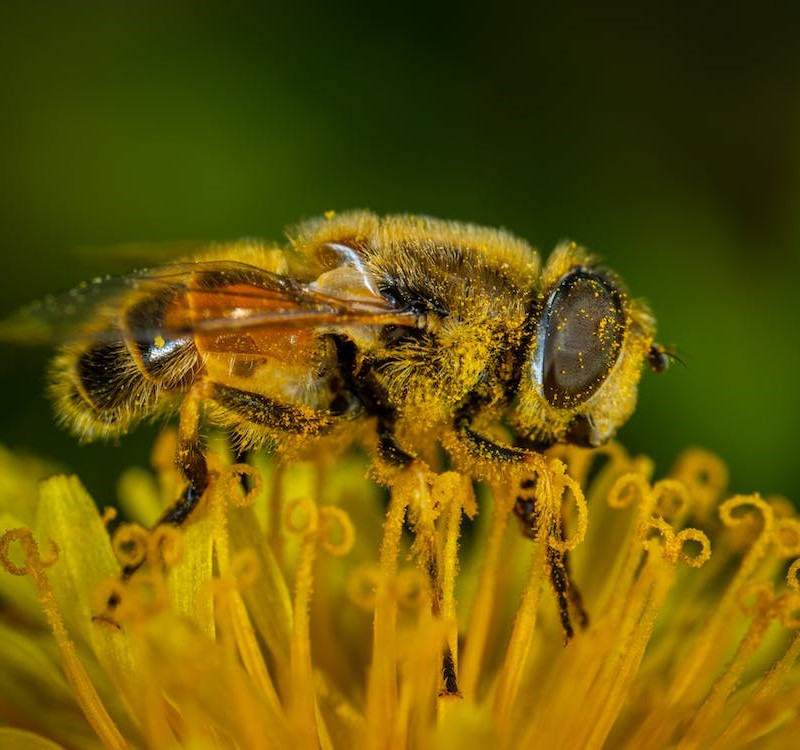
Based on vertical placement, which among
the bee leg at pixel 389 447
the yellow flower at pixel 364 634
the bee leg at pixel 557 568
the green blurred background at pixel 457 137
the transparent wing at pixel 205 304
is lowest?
the yellow flower at pixel 364 634

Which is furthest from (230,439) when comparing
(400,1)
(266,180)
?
(400,1)

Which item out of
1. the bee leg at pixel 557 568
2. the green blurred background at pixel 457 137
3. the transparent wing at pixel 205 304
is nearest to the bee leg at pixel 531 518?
the bee leg at pixel 557 568

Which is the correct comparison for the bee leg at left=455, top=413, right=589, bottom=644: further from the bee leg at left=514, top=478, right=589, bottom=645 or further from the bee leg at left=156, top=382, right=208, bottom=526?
the bee leg at left=156, top=382, right=208, bottom=526

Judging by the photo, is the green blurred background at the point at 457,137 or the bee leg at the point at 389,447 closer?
the bee leg at the point at 389,447

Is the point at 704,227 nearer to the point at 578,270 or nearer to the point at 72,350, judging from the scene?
the point at 578,270

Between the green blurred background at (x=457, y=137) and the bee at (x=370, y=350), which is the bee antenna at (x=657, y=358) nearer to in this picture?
the bee at (x=370, y=350)
